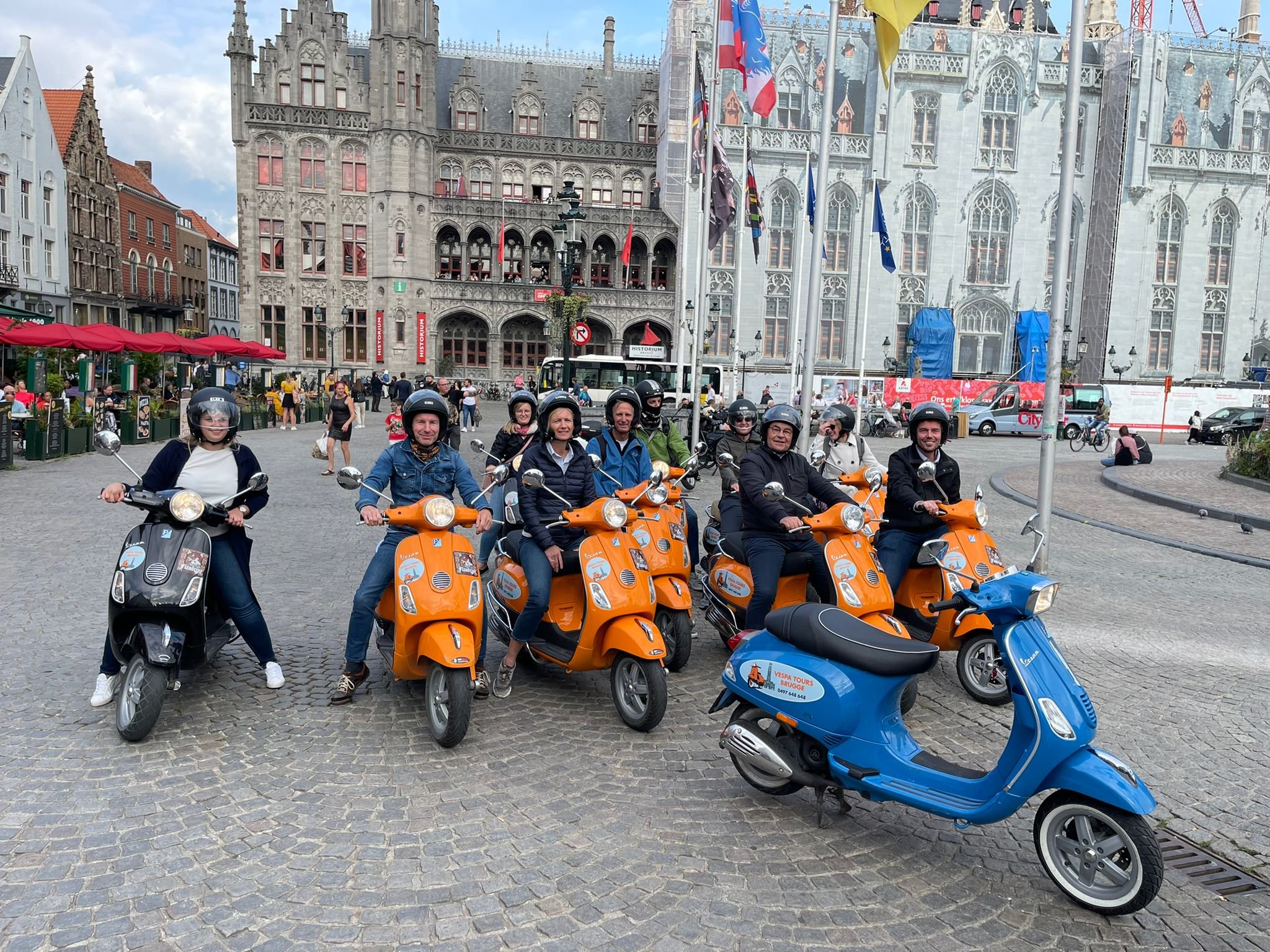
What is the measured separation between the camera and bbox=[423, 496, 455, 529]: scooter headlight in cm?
440

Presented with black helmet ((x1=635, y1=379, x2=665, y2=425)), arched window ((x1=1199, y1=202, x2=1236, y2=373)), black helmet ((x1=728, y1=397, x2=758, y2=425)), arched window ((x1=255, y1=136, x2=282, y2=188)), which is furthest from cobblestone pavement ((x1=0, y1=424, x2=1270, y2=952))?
arched window ((x1=1199, y1=202, x2=1236, y2=373))

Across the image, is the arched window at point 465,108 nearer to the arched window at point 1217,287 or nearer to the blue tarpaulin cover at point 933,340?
the blue tarpaulin cover at point 933,340

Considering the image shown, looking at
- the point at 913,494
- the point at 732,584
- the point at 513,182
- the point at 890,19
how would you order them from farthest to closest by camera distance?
the point at 513,182
the point at 890,19
the point at 732,584
the point at 913,494

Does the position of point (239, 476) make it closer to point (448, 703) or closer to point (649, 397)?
point (448, 703)

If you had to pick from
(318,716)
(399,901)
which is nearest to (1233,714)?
(399,901)

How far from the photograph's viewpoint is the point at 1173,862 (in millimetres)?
3451

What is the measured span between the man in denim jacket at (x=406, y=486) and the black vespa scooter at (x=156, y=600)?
75 cm

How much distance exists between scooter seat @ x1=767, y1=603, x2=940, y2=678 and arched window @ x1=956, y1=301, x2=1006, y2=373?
43162mm

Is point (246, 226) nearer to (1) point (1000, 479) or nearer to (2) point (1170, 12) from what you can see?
(1) point (1000, 479)

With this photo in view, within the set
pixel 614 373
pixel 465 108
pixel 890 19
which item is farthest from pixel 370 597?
pixel 465 108

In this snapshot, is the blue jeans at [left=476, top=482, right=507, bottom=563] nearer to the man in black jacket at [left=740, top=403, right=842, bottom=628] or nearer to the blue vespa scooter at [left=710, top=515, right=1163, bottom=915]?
the man in black jacket at [left=740, top=403, right=842, bottom=628]

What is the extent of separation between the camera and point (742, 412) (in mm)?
7594

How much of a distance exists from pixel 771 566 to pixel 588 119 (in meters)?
46.5

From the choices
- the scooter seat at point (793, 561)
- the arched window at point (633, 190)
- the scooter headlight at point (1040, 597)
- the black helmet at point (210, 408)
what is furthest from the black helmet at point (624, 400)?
the arched window at point (633, 190)
